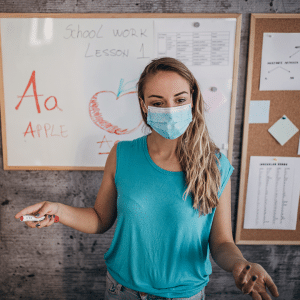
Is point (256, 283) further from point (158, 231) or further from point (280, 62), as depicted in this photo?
point (280, 62)

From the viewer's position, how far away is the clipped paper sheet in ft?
3.59

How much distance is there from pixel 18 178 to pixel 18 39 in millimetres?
759

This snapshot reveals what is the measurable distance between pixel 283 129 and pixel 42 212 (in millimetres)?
1225

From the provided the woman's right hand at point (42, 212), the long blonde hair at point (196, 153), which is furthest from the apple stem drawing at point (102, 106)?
the woman's right hand at point (42, 212)

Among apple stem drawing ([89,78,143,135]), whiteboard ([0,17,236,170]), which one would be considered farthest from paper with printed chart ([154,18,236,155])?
apple stem drawing ([89,78,143,135])

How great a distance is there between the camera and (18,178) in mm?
1242

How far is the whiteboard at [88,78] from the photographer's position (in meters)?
1.08

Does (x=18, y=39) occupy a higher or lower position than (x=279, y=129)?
higher

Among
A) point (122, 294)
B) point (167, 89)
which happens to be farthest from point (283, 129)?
point (122, 294)

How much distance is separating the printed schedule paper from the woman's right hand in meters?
1.02

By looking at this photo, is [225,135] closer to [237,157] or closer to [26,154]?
[237,157]

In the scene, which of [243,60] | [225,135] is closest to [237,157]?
[225,135]

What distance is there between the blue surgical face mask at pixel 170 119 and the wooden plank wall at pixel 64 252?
577 mm

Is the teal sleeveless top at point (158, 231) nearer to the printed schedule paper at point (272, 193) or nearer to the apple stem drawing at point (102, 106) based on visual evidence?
the apple stem drawing at point (102, 106)
